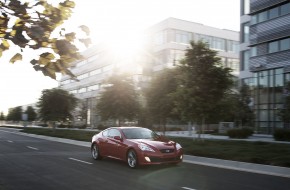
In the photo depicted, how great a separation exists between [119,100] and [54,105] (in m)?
13.0

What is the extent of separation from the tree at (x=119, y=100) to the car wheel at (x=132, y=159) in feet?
64.2

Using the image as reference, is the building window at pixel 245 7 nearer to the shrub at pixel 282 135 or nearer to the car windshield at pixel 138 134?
the shrub at pixel 282 135

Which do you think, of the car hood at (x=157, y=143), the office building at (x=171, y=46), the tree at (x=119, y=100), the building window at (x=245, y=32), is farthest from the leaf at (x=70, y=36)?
the office building at (x=171, y=46)

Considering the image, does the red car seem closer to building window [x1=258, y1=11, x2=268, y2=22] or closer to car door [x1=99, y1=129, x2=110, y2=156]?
car door [x1=99, y1=129, x2=110, y2=156]

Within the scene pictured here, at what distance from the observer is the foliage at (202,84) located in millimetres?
21438

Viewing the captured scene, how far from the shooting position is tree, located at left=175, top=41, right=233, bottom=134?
21438mm

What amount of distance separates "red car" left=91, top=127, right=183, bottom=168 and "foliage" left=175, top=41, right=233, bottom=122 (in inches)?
298

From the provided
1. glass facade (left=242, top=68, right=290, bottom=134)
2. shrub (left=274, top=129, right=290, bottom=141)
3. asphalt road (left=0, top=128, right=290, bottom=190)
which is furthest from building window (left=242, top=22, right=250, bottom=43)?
asphalt road (left=0, top=128, right=290, bottom=190)

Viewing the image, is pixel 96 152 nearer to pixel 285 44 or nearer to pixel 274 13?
pixel 285 44

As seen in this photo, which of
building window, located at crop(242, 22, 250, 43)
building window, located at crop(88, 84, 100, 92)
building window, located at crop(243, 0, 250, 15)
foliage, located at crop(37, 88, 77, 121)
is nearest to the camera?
foliage, located at crop(37, 88, 77, 121)

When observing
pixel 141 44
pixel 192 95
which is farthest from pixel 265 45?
pixel 141 44

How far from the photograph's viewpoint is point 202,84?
2150 centimetres

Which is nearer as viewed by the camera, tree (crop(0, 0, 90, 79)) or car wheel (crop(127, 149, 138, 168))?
tree (crop(0, 0, 90, 79))

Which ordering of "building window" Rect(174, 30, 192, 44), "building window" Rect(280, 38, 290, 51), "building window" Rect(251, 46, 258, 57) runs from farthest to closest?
"building window" Rect(174, 30, 192, 44)
"building window" Rect(251, 46, 258, 57)
"building window" Rect(280, 38, 290, 51)
